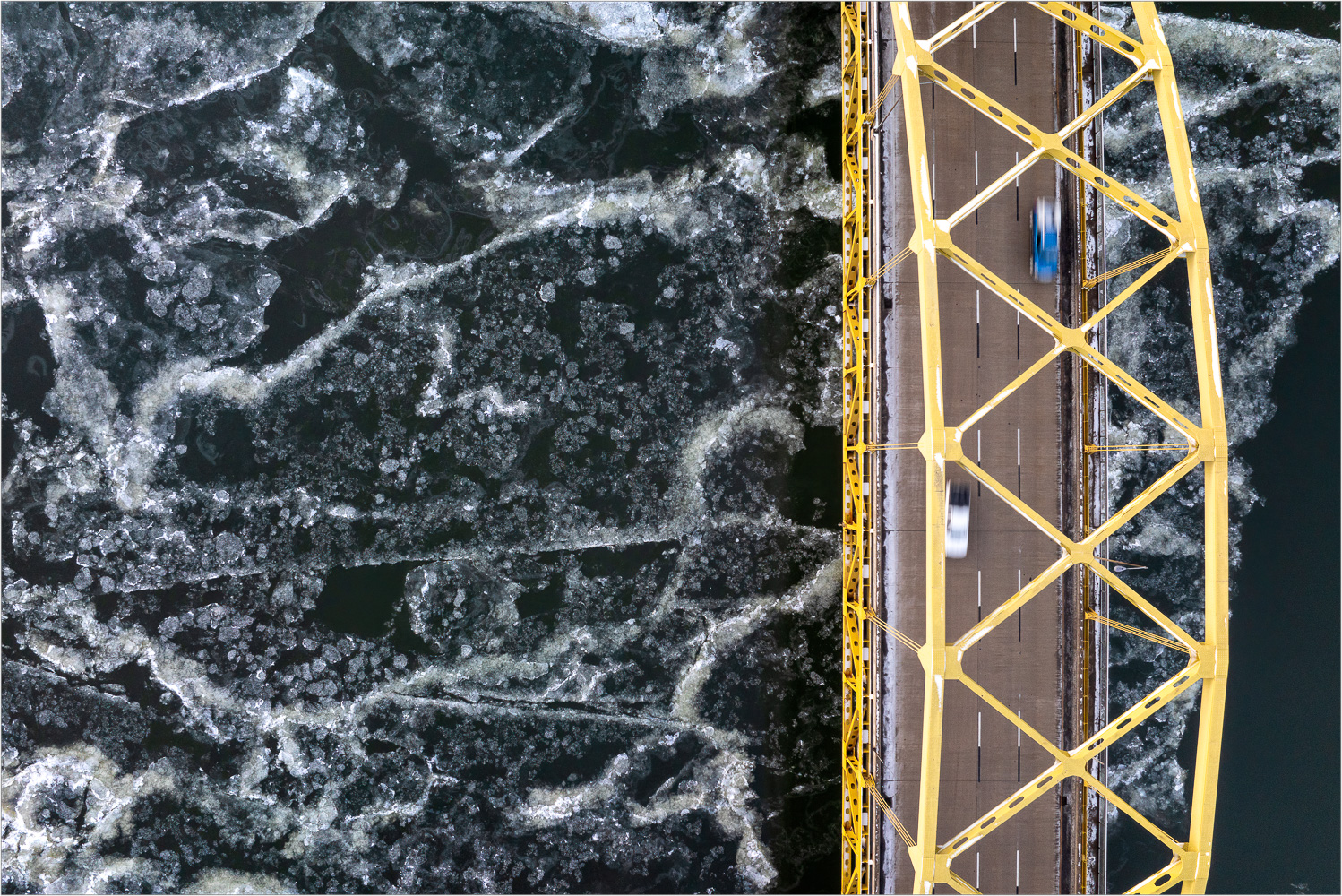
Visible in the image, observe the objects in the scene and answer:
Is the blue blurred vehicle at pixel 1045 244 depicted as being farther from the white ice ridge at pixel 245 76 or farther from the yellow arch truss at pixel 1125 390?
the white ice ridge at pixel 245 76

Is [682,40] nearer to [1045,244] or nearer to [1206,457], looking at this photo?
[1045,244]

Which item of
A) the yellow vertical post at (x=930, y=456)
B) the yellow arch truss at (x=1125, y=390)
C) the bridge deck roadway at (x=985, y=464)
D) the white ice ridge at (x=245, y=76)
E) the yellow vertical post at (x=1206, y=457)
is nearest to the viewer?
the yellow vertical post at (x=930, y=456)

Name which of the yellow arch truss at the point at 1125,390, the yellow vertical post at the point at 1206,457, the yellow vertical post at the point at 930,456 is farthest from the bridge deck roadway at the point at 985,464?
the yellow vertical post at the point at 1206,457

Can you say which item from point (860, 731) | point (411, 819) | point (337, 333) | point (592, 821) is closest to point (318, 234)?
point (337, 333)

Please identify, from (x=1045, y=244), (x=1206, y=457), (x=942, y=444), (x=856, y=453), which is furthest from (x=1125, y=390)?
(x=856, y=453)

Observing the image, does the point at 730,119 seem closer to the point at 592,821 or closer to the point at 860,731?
the point at 860,731

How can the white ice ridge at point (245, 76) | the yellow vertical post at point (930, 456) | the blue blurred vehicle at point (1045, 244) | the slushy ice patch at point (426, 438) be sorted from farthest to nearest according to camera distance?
the white ice ridge at point (245, 76)
the slushy ice patch at point (426, 438)
the blue blurred vehicle at point (1045, 244)
the yellow vertical post at point (930, 456)
